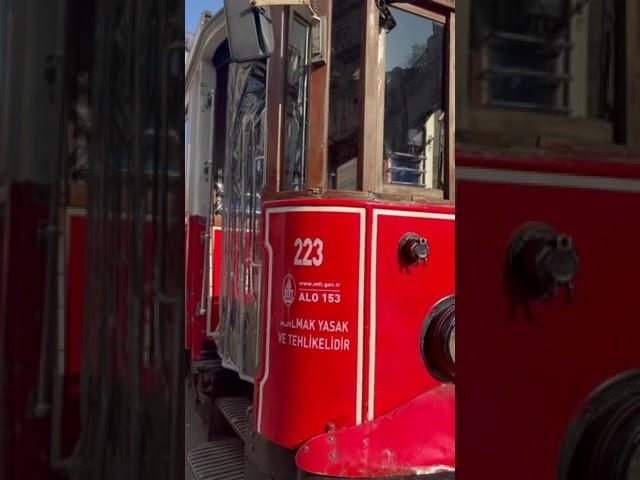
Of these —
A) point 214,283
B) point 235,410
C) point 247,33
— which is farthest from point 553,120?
point 214,283

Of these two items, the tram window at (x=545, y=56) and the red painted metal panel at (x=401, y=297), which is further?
the red painted metal panel at (x=401, y=297)

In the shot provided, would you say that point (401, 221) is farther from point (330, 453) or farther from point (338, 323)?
point (330, 453)

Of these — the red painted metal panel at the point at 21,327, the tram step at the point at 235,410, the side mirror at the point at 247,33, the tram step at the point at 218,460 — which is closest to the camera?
the red painted metal panel at the point at 21,327

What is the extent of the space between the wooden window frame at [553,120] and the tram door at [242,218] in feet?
6.82

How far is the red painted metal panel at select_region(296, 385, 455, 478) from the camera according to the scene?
199cm

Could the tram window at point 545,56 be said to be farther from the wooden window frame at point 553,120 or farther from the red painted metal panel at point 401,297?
the red painted metal panel at point 401,297

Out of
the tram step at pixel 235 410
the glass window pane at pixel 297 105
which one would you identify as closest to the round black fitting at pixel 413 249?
the glass window pane at pixel 297 105

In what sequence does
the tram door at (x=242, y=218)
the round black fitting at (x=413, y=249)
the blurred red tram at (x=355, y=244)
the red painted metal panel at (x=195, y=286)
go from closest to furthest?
the blurred red tram at (x=355, y=244), the round black fitting at (x=413, y=249), the tram door at (x=242, y=218), the red painted metal panel at (x=195, y=286)

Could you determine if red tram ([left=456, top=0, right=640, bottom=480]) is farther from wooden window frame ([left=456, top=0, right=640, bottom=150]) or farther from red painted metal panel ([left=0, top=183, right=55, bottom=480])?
red painted metal panel ([left=0, top=183, right=55, bottom=480])

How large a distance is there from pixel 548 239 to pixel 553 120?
215mm

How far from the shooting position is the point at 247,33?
71.2 inches

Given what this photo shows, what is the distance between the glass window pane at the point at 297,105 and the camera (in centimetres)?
224

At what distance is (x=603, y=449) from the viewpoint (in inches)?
41.9

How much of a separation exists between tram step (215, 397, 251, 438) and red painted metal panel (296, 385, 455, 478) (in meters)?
0.94
